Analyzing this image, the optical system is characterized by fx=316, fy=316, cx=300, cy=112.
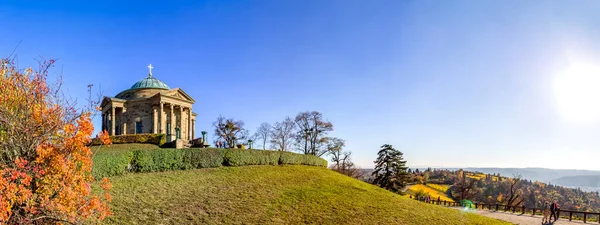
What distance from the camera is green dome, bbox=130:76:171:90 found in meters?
47.3

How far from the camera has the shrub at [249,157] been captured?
23711 mm

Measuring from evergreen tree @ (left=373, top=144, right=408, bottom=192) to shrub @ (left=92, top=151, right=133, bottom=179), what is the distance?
124ft

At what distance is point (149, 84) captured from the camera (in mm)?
47562

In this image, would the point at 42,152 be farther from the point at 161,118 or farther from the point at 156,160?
the point at 161,118

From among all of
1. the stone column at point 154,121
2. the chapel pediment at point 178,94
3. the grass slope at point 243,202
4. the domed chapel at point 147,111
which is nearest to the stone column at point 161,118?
the domed chapel at point 147,111

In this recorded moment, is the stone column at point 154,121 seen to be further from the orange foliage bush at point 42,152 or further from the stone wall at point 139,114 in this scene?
the orange foliage bush at point 42,152

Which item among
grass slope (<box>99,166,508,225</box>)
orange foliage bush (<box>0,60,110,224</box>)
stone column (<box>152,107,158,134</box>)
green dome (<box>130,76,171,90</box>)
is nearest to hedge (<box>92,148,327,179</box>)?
grass slope (<box>99,166,508,225</box>)

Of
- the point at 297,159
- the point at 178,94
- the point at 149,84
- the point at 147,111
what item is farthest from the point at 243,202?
the point at 149,84

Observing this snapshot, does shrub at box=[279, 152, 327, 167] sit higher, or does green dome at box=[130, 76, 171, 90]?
green dome at box=[130, 76, 171, 90]

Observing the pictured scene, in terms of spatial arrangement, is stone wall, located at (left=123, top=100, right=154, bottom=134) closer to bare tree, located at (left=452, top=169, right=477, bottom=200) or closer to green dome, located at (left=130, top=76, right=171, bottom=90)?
green dome, located at (left=130, top=76, right=171, bottom=90)

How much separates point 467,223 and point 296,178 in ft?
36.1

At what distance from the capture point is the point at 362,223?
14211mm

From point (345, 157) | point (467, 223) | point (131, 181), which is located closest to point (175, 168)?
point (131, 181)

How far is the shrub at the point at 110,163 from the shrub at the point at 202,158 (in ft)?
12.4
